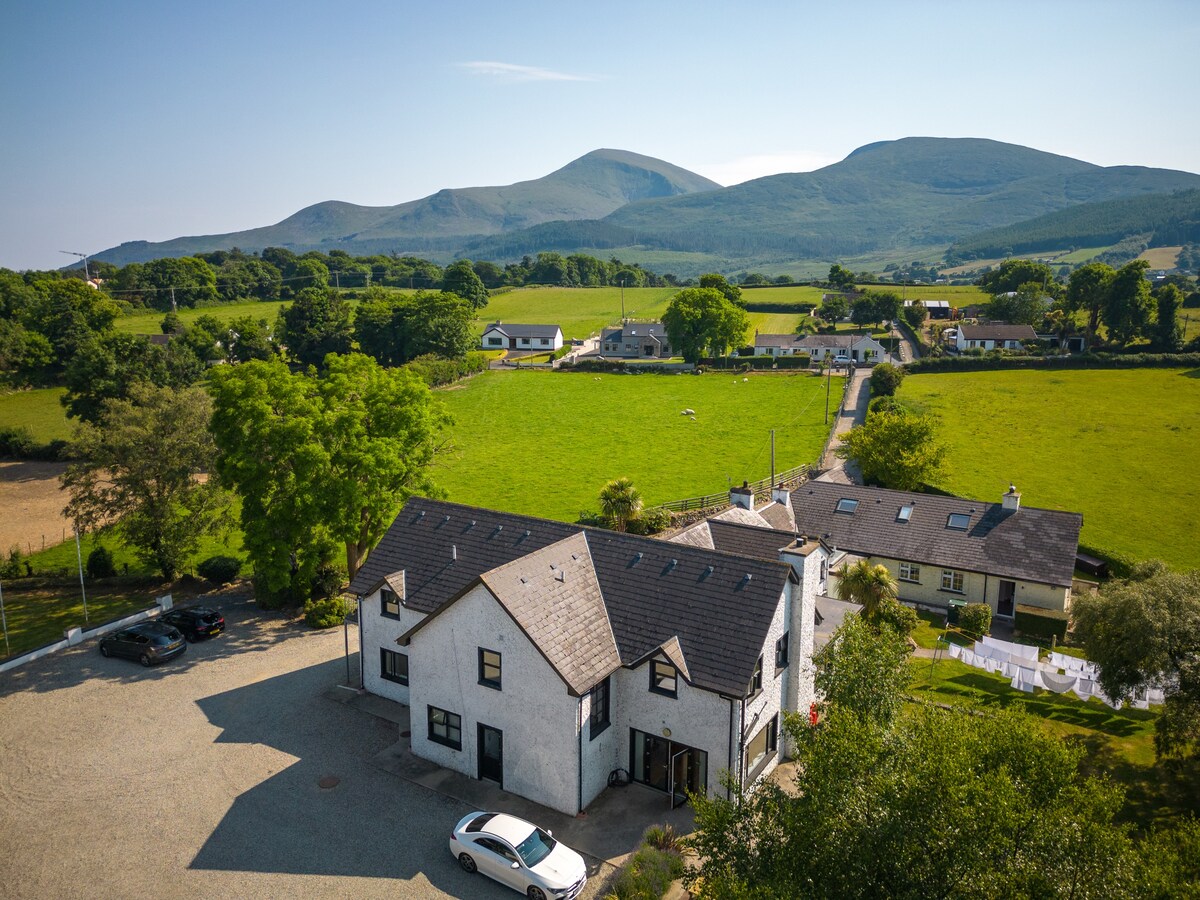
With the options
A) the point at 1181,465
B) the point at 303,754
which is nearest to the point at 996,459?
the point at 1181,465

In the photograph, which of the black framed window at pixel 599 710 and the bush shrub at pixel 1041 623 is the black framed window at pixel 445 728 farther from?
the bush shrub at pixel 1041 623

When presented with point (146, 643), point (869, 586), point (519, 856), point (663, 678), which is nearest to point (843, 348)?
point (869, 586)

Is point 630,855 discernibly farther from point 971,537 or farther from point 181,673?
point 971,537

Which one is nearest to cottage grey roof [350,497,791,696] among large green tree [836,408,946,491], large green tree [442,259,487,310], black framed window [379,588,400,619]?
black framed window [379,588,400,619]

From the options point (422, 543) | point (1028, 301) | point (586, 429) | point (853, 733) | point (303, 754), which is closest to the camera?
point (853, 733)

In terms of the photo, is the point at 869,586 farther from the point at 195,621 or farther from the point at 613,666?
the point at 195,621

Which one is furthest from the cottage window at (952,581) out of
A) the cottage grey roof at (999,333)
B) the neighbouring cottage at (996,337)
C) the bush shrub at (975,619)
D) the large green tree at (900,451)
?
the cottage grey roof at (999,333)
